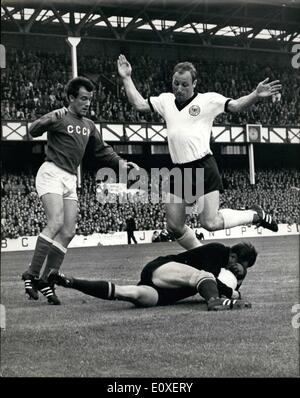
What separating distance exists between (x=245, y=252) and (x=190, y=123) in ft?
5.09

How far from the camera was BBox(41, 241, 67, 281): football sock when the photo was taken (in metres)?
3.21

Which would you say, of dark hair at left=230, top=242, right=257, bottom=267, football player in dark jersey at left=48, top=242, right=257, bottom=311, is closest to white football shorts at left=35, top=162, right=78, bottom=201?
football player in dark jersey at left=48, top=242, right=257, bottom=311

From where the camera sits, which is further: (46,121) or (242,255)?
A: (242,255)

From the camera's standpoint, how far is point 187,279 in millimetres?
4766

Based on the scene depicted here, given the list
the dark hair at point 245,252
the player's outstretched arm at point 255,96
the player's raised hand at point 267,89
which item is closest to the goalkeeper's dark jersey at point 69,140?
the player's outstretched arm at point 255,96

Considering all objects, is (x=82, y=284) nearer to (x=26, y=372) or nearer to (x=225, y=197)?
(x=26, y=372)

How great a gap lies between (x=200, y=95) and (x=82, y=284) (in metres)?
1.47

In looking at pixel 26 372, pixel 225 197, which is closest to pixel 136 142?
pixel 225 197

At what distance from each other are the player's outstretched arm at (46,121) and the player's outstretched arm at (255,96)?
0.81 meters

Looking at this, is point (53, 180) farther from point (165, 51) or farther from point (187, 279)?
point (165, 51)

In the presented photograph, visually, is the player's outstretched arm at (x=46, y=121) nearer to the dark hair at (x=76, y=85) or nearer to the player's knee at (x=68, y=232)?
the dark hair at (x=76, y=85)

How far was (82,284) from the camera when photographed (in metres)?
4.07

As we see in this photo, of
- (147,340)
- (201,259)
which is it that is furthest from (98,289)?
(201,259)

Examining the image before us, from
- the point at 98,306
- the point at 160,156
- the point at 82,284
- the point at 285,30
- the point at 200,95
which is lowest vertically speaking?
the point at 98,306
